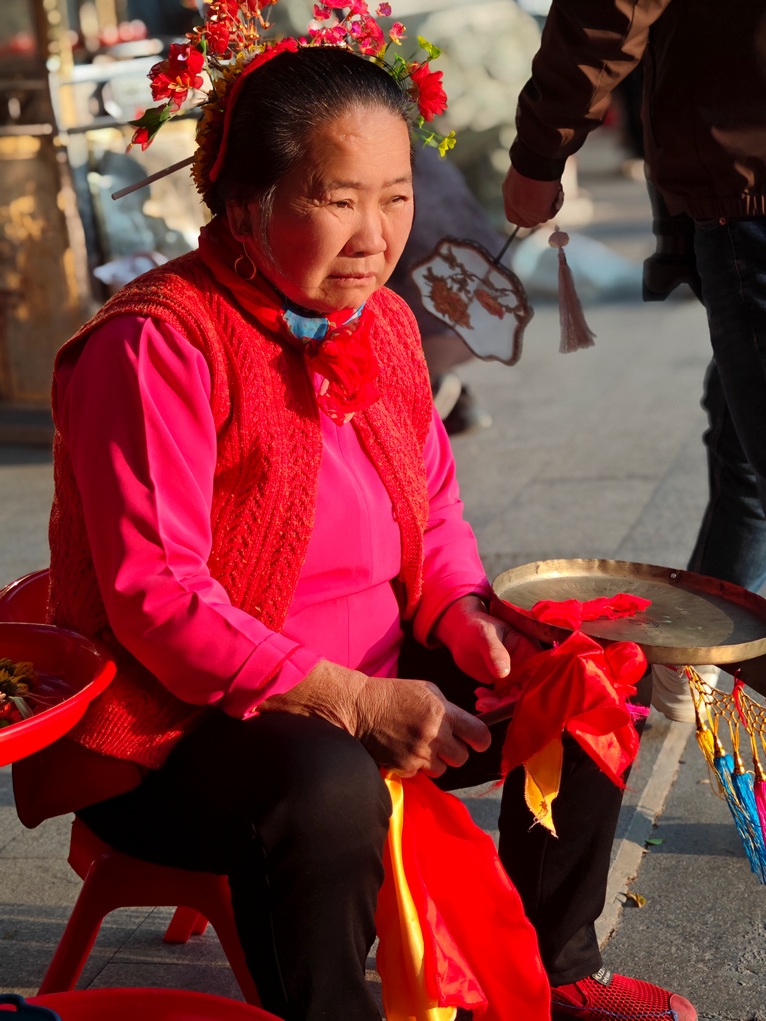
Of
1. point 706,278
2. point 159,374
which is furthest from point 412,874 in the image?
point 706,278

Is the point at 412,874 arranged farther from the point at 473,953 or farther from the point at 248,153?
the point at 248,153

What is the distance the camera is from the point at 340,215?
1739 millimetres

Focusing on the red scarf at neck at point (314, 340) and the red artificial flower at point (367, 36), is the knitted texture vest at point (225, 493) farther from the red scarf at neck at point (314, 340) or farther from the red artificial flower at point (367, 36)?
the red artificial flower at point (367, 36)

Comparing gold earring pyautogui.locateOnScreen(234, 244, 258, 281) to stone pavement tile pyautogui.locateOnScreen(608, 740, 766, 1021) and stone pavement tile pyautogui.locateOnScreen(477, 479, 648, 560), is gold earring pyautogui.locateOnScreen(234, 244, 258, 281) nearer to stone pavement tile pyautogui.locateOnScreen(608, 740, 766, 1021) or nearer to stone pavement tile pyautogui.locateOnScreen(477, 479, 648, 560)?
stone pavement tile pyautogui.locateOnScreen(608, 740, 766, 1021)

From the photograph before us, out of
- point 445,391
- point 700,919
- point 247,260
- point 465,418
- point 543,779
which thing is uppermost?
point 247,260

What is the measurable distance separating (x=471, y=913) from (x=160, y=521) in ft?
2.30

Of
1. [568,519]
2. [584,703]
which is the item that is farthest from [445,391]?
[584,703]

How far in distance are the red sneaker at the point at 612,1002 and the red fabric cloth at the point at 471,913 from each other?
0.18m

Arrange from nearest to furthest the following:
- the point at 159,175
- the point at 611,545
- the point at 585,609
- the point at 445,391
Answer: the point at 585,609, the point at 159,175, the point at 611,545, the point at 445,391

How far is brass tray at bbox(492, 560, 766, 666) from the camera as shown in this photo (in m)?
1.74

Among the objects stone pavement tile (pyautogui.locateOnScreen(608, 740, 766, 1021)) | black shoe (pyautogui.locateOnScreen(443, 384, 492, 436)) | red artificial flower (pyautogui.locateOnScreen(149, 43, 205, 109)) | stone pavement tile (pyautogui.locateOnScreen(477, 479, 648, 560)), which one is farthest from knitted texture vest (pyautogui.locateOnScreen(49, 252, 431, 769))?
black shoe (pyautogui.locateOnScreen(443, 384, 492, 436))

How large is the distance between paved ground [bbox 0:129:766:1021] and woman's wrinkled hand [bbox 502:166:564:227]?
1.16m

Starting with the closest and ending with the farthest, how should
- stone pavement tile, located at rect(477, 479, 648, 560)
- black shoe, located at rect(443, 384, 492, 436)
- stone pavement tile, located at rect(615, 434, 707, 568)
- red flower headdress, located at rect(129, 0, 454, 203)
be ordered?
red flower headdress, located at rect(129, 0, 454, 203) → stone pavement tile, located at rect(615, 434, 707, 568) → stone pavement tile, located at rect(477, 479, 648, 560) → black shoe, located at rect(443, 384, 492, 436)

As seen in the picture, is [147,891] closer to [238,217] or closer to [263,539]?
[263,539]
